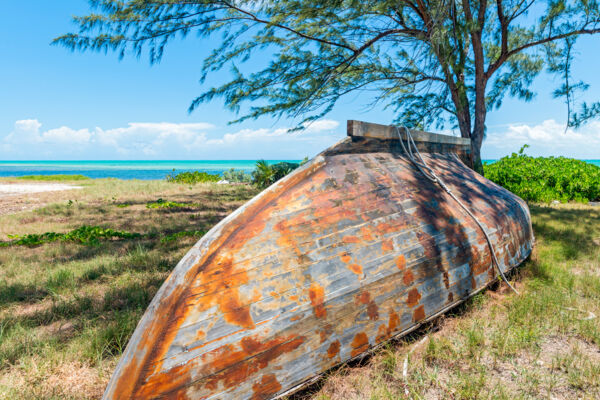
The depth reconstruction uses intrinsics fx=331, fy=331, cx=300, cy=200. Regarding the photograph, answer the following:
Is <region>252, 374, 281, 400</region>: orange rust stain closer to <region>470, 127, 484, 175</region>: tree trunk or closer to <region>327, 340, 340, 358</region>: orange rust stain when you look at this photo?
<region>327, 340, 340, 358</region>: orange rust stain

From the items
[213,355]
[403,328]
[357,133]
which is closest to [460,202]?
[357,133]

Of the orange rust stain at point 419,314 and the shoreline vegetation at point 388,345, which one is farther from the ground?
the orange rust stain at point 419,314

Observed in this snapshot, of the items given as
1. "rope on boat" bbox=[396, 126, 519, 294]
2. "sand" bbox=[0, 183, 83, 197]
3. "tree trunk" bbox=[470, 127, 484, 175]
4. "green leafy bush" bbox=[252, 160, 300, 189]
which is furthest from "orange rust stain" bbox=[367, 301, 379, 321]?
"sand" bbox=[0, 183, 83, 197]

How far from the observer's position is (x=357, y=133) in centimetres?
290

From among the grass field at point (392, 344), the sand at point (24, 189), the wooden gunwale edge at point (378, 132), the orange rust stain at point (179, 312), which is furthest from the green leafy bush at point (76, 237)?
the sand at point (24, 189)

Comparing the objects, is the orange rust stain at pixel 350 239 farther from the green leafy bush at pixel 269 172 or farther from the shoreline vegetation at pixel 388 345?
the green leafy bush at pixel 269 172

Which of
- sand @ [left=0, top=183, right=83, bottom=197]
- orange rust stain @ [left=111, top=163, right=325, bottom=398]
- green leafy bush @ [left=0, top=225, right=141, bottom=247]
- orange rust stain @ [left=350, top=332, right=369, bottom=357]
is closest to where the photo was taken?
orange rust stain @ [left=111, top=163, right=325, bottom=398]

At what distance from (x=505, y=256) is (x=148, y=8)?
6985 millimetres

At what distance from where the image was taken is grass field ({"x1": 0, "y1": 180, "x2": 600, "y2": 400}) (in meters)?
1.99

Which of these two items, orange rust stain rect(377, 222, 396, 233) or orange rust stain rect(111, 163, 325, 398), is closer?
orange rust stain rect(111, 163, 325, 398)

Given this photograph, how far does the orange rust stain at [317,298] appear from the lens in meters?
1.86

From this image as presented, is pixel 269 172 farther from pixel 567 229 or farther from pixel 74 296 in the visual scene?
pixel 74 296

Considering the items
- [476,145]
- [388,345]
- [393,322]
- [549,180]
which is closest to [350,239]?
[393,322]

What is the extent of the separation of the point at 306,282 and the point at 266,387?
57 centimetres
